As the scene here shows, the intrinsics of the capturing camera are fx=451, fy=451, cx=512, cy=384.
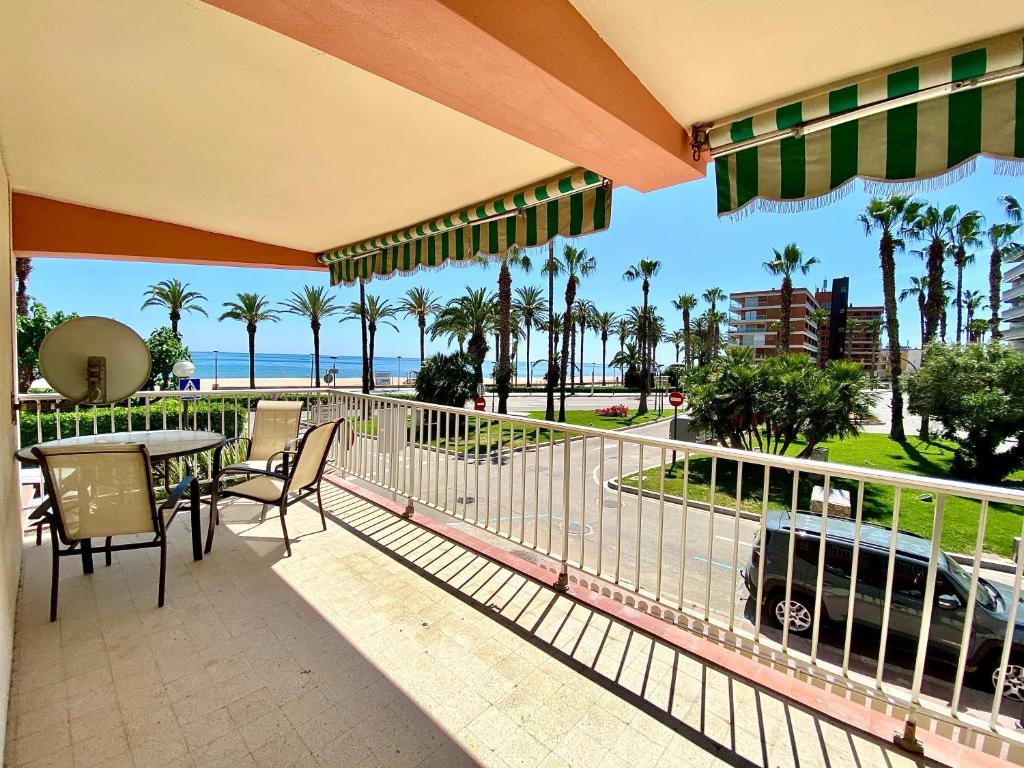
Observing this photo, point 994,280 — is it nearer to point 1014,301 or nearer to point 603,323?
point 603,323

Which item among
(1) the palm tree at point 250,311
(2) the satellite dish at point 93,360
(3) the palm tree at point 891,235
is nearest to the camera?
(2) the satellite dish at point 93,360

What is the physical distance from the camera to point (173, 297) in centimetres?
2559

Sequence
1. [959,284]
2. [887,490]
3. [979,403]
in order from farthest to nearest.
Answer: [959,284], [887,490], [979,403]

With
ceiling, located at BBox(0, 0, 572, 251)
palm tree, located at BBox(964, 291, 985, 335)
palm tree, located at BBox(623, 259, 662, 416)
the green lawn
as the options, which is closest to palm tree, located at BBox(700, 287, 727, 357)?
palm tree, located at BBox(623, 259, 662, 416)

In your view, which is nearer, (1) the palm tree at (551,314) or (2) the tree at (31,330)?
(2) the tree at (31,330)

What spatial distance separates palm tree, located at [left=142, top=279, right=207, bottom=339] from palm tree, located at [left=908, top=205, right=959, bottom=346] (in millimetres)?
36447

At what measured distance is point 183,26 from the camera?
5.32 ft

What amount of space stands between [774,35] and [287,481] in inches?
134

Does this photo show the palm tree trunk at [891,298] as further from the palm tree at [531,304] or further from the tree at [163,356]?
the tree at [163,356]

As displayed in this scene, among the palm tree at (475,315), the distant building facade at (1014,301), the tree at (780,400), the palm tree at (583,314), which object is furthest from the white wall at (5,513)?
the distant building facade at (1014,301)

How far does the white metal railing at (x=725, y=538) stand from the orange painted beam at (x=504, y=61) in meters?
1.43

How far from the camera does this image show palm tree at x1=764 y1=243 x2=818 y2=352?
27656mm

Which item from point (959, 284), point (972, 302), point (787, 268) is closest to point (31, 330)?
point (787, 268)

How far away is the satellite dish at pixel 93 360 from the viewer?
3113mm
